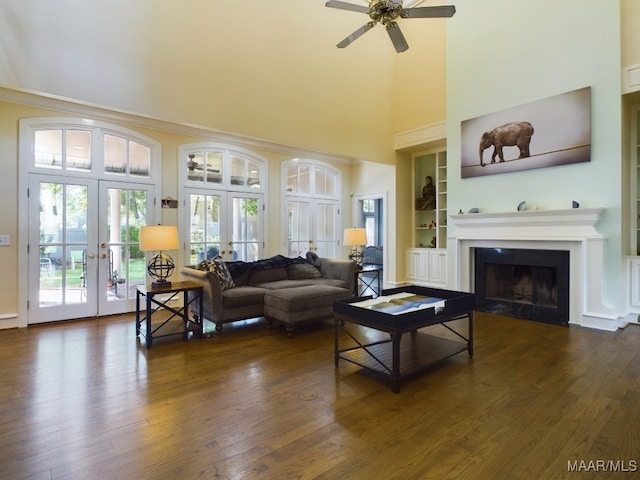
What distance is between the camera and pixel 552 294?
15.9 ft

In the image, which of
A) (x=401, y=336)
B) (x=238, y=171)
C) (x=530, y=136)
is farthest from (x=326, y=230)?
(x=401, y=336)

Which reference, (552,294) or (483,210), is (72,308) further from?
(552,294)

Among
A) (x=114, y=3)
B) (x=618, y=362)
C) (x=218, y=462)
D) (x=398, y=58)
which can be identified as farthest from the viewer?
(x=398, y=58)

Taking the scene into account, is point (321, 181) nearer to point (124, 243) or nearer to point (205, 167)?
point (205, 167)

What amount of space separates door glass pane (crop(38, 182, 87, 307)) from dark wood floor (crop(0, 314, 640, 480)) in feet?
3.61

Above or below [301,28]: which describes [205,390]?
below

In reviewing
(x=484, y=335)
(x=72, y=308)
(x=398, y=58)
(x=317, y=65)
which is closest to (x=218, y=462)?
(x=484, y=335)

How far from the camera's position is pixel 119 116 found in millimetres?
4887

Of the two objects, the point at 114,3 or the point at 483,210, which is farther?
the point at 483,210

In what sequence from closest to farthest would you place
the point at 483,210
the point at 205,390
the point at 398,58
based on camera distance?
the point at 205,390 < the point at 483,210 < the point at 398,58

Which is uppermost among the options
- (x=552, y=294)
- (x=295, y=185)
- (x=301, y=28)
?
(x=301, y=28)

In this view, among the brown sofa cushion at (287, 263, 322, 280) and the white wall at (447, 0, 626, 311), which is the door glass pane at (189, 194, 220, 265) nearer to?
the brown sofa cushion at (287, 263, 322, 280)

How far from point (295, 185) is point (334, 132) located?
60.3 inches

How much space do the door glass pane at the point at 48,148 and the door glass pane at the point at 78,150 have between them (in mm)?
96
